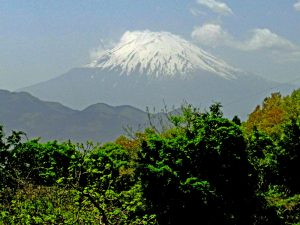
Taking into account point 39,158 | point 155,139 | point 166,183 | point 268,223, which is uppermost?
point 39,158

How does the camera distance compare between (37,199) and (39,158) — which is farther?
(39,158)

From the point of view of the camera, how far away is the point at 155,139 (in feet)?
81.6

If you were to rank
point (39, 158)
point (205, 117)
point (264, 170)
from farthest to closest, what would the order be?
point (39, 158), point (264, 170), point (205, 117)

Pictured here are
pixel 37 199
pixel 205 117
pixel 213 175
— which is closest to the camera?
pixel 37 199

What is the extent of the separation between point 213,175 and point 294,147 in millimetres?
8476

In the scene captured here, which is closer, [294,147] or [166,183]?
[166,183]

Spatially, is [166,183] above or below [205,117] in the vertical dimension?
below

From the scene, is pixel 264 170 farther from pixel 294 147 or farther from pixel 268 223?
pixel 268 223

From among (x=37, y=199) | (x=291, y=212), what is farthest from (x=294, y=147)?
(x=37, y=199)

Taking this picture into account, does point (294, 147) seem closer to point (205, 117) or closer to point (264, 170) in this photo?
point (264, 170)

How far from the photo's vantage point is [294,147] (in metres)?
31.0

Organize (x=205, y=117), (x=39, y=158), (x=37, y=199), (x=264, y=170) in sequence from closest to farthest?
(x=37, y=199)
(x=205, y=117)
(x=264, y=170)
(x=39, y=158)

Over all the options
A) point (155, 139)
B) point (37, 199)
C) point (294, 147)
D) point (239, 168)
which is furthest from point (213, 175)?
point (37, 199)

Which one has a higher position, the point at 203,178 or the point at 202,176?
the point at 202,176
